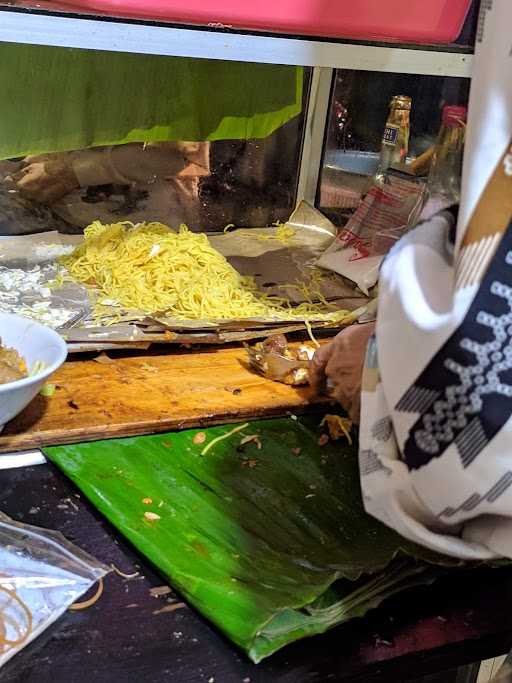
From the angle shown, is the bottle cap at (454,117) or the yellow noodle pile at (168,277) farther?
the yellow noodle pile at (168,277)

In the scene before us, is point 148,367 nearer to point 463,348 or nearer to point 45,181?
point 45,181

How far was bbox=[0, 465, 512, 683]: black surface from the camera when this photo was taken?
2.32 ft

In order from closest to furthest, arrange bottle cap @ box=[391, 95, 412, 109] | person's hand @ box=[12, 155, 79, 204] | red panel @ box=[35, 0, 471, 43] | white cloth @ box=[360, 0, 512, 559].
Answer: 1. white cloth @ box=[360, 0, 512, 559]
2. red panel @ box=[35, 0, 471, 43]
3. person's hand @ box=[12, 155, 79, 204]
4. bottle cap @ box=[391, 95, 412, 109]

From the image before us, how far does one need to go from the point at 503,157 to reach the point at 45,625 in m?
0.58

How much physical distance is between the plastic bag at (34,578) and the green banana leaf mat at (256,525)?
0.22 feet

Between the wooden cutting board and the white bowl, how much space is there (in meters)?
0.06

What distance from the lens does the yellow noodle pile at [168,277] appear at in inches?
58.3

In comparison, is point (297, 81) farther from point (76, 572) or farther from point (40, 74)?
point (76, 572)

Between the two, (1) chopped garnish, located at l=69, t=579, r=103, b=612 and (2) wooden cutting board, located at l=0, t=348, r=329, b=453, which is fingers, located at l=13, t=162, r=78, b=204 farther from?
(1) chopped garnish, located at l=69, t=579, r=103, b=612

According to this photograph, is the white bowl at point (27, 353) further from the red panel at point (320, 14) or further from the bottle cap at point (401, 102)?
the bottle cap at point (401, 102)

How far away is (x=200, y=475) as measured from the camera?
99 cm

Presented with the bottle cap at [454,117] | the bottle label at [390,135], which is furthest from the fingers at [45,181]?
the bottle cap at [454,117]

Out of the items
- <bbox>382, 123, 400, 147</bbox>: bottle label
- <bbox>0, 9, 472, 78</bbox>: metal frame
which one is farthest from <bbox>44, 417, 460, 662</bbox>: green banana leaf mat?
<bbox>382, 123, 400, 147</bbox>: bottle label

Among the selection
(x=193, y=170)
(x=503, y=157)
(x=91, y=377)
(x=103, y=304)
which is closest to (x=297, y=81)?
(x=193, y=170)
